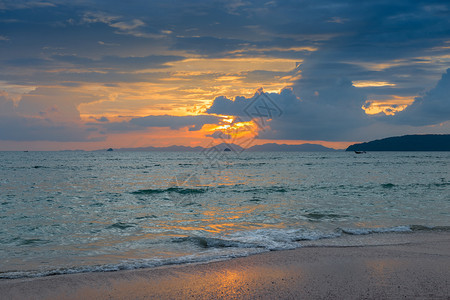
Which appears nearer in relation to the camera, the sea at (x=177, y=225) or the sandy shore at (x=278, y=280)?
the sandy shore at (x=278, y=280)

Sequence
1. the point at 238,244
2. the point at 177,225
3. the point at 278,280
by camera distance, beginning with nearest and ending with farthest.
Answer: the point at 278,280 → the point at 238,244 → the point at 177,225

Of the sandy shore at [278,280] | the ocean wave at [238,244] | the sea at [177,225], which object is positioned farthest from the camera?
the sea at [177,225]

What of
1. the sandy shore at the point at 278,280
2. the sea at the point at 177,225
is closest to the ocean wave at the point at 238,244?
the sea at the point at 177,225

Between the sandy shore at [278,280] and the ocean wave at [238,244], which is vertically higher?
the sandy shore at [278,280]

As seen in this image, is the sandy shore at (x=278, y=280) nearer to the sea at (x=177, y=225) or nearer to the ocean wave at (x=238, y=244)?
the ocean wave at (x=238, y=244)

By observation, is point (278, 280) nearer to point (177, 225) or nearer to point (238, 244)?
point (238, 244)

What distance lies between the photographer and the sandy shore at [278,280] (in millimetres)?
6324

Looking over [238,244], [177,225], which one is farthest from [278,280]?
[177,225]

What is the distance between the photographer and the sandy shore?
20.7ft

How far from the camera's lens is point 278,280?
7020 mm

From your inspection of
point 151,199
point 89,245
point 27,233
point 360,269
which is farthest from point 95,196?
point 360,269

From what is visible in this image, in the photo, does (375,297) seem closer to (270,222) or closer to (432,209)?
(270,222)

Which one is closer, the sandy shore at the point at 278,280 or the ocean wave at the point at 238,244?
the sandy shore at the point at 278,280

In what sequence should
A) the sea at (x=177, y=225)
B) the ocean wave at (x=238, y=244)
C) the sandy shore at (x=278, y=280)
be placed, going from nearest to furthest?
the sandy shore at (x=278, y=280), the ocean wave at (x=238, y=244), the sea at (x=177, y=225)
